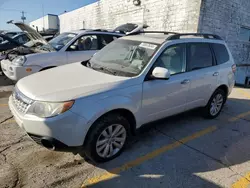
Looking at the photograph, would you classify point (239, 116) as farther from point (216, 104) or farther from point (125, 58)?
point (125, 58)

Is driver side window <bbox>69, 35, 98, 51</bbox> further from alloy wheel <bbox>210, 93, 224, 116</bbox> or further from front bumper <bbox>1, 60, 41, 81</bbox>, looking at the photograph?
alloy wheel <bbox>210, 93, 224, 116</bbox>

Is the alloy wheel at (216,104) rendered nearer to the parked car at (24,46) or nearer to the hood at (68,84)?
the hood at (68,84)

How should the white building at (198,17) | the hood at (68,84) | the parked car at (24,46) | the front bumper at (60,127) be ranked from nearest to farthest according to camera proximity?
the front bumper at (60,127) < the hood at (68,84) < the parked car at (24,46) < the white building at (198,17)

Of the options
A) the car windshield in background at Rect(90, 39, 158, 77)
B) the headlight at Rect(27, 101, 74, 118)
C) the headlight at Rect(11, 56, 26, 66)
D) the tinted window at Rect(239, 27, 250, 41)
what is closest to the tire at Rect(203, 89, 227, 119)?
the car windshield in background at Rect(90, 39, 158, 77)

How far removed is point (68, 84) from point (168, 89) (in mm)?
1541

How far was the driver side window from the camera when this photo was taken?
629 cm

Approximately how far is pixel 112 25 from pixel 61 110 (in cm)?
1269

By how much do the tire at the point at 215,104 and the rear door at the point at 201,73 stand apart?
7.5 inches

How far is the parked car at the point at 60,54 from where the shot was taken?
219 inches

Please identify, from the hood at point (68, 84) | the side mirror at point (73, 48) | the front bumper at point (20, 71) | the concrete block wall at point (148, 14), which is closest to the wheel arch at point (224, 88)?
the hood at point (68, 84)

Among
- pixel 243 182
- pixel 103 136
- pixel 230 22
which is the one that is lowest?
pixel 243 182

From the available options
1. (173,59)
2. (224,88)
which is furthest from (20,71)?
(224,88)

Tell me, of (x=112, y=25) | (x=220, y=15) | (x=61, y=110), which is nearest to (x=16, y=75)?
(x=61, y=110)

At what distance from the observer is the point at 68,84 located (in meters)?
2.84
